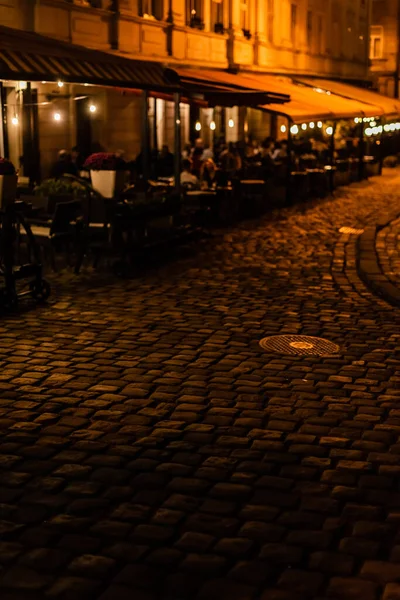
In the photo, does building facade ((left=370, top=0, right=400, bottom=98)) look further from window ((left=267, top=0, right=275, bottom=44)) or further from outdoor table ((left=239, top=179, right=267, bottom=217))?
outdoor table ((left=239, top=179, right=267, bottom=217))

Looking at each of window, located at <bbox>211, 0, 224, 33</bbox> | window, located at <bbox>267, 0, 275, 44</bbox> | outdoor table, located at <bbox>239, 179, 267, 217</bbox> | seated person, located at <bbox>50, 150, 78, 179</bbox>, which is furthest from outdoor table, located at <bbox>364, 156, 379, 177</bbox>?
seated person, located at <bbox>50, 150, 78, 179</bbox>

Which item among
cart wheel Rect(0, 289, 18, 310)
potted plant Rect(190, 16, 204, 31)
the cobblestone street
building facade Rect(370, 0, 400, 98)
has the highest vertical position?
building facade Rect(370, 0, 400, 98)

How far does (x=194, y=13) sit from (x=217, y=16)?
2.08m

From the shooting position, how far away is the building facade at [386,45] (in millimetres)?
58625

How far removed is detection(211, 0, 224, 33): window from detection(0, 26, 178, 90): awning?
42.3ft

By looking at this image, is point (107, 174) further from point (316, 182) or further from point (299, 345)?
point (316, 182)

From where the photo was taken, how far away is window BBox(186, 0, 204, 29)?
26766mm

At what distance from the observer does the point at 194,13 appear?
89.7 ft

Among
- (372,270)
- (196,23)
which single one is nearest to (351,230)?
(372,270)

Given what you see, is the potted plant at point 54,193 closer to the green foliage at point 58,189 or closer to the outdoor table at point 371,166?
the green foliage at point 58,189

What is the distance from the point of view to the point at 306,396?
702 centimetres

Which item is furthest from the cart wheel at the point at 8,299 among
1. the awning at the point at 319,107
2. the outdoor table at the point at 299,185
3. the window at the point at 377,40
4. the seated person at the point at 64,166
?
the window at the point at 377,40

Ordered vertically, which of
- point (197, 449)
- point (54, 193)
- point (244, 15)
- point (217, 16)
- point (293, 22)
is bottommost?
point (197, 449)

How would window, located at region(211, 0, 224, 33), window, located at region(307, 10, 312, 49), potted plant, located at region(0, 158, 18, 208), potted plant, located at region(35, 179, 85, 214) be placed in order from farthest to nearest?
window, located at region(307, 10, 312, 49)
window, located at region(211, 0, 224, 33)
potted plant, located at region(35, 179, 85, 214)
potted plant, located at region(0, 158, 18, 208)
